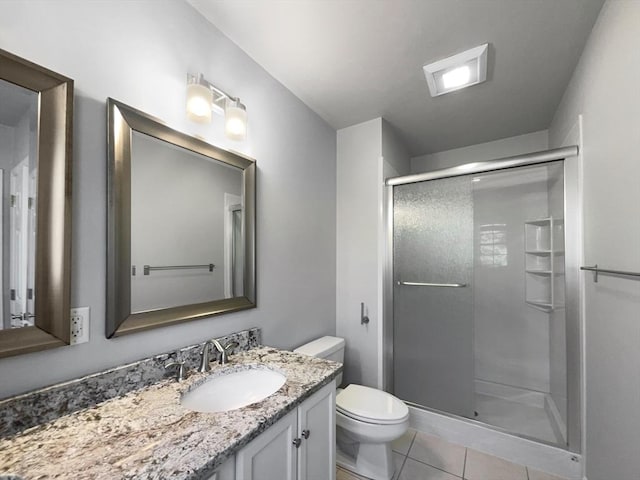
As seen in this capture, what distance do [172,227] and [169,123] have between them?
446 mm

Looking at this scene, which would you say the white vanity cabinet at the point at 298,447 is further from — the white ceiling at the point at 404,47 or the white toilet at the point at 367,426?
the white ceiling at the point at 404,47

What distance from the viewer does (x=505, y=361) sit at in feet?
8.48

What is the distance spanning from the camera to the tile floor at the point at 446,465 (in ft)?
5.44

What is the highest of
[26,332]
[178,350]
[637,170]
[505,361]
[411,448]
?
[637,170]

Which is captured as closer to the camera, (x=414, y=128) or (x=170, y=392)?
(x=170, y=392)

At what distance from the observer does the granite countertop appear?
63 centimetres

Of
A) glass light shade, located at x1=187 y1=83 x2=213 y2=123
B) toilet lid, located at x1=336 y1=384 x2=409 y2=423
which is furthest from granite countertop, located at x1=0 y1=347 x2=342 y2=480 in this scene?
glass light shade, located at x1=187 y1=83 x2=213 y2=123

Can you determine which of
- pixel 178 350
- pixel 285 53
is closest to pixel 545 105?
pixel 285 53

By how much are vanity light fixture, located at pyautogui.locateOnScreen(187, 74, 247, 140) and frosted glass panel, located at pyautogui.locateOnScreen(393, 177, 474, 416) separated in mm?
1413

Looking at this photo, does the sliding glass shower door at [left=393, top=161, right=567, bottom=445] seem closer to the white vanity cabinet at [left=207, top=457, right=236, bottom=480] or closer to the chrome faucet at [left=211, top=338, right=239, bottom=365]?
the chrome faucet at [left=211, top=338, right=239, bottom=365]

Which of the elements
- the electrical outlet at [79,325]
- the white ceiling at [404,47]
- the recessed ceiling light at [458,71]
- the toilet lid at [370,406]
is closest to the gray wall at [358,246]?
the white ceiling at [404,47]

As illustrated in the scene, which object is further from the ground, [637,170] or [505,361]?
[637,170]

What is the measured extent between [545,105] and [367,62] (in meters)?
1.48

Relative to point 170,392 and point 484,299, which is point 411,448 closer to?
point 484,299
